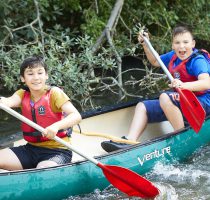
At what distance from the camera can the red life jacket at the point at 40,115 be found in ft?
13.4

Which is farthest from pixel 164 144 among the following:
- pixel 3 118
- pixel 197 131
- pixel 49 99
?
pixel 3 118

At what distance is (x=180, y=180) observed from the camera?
15.4ft

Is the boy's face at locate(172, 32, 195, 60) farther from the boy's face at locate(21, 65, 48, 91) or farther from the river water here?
the boy's face at locate(21, 65, 48, 91)

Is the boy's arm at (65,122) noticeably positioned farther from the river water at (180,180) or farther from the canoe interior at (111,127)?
the canoe interior at (111,127)

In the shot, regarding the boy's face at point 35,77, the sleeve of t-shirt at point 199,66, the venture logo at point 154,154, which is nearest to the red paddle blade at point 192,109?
the sleeve of t-shirt at point 199,66

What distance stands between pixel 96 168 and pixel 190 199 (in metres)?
0.76

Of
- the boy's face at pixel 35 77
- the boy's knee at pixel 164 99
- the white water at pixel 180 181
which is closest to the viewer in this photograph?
the boy's face at pixel 35 77

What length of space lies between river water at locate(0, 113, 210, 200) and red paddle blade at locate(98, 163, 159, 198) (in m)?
0.09

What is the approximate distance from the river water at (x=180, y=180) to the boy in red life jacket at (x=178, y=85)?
38 cm

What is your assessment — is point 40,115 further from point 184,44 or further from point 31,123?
point 184,44

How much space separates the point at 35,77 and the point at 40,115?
0.28 meters

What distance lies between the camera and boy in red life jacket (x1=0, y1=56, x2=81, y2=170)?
4.02 meters

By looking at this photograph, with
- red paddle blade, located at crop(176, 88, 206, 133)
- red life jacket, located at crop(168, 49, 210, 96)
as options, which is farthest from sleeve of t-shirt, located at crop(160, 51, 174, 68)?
red paddle blade, located at crop(176, 88, 206, 133)

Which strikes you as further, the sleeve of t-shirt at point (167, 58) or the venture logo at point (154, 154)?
the sleeve of t-shirt at point (167, 58)
